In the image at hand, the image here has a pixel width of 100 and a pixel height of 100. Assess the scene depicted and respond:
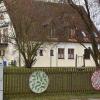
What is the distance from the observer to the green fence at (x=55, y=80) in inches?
884

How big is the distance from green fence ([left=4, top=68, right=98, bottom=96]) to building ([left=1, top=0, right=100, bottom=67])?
4.88 m

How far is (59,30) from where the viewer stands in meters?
40.4

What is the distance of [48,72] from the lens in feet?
76.3

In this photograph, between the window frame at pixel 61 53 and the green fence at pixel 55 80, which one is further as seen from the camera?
the window frame at pixel 61 53

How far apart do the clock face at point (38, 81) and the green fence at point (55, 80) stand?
0.81 feet

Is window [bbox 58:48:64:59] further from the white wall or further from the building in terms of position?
the white wall

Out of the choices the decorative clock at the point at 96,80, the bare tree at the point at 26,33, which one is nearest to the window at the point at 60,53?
the bare tree at the point at 26,33

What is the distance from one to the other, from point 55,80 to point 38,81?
1613 millimetres

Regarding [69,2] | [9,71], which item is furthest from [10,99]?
[69,2]

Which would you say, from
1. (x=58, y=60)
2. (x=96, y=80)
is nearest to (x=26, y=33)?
(x=96, y=80)

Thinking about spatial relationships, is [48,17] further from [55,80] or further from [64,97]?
[64,97]

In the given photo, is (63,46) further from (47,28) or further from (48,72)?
(48,72)

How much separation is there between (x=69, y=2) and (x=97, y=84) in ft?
18.6

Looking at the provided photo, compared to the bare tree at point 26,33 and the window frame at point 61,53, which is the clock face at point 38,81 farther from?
the window frame at point 61,53
